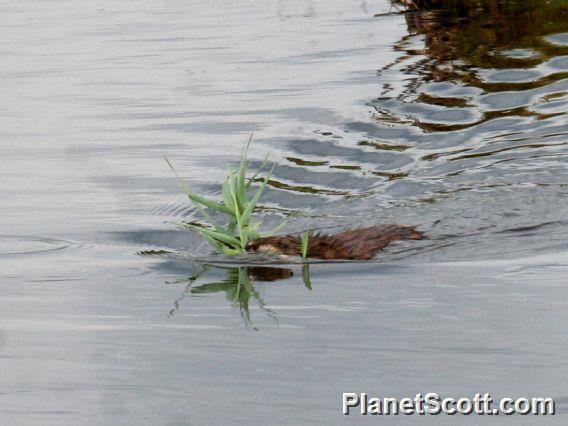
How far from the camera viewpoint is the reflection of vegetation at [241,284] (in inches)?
306

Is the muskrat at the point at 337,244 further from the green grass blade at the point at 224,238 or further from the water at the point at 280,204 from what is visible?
the water at the point at 280,204

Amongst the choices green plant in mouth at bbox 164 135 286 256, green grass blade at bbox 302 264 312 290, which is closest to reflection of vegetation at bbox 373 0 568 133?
green plant in mouth at bbox 164 135 286 256

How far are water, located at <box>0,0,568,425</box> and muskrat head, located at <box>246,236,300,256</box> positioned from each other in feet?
0.60

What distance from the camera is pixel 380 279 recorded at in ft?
26.9

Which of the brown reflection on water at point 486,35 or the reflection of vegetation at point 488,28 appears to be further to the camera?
the reflection of vegetation at point 488,28

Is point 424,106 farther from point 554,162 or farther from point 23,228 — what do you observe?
point 23,228

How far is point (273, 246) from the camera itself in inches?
348

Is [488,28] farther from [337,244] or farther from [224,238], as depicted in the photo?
[224,238]

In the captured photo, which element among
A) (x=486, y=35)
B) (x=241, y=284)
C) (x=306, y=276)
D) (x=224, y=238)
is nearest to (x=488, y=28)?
(x=486, y=35)

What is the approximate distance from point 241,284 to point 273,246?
60 cm

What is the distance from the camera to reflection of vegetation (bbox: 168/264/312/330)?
776 centimetres

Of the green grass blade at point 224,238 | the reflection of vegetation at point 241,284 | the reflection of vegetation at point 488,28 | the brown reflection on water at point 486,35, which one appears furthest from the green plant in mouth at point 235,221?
the reflection of vegetation at point 488,28

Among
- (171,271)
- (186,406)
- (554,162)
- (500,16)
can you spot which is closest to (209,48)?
(500,16)

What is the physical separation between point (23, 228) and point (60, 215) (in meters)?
0.42
